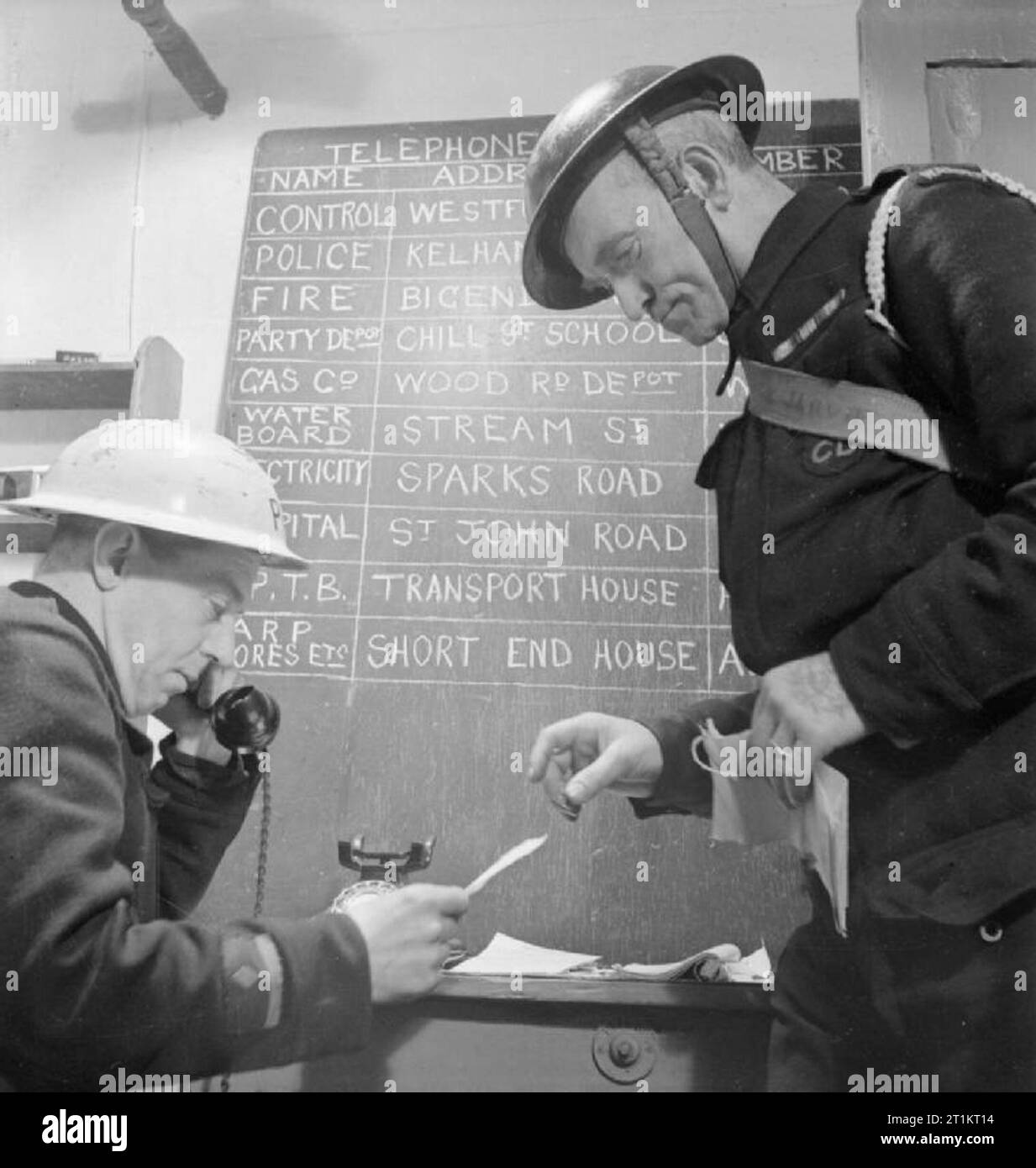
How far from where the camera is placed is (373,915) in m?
1.29

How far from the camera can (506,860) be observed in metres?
1.51

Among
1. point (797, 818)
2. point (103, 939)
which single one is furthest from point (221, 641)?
point (797, 818)

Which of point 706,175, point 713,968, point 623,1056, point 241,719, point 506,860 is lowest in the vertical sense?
point 623,1056

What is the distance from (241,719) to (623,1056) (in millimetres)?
640

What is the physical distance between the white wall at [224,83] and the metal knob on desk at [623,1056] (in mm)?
1105

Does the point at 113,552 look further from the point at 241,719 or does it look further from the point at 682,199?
the point at 682,199

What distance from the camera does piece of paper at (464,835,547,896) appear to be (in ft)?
4.96

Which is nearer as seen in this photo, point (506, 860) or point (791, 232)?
point (791, 232)

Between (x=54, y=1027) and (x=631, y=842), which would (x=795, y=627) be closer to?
(x=631, y=842)

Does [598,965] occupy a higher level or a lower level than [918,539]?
lower

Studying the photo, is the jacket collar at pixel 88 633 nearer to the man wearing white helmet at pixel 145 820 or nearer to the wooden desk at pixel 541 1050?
the man wearing white helmet at pixel 145 820

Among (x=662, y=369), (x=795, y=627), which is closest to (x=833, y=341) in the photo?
(x=795, y=627)

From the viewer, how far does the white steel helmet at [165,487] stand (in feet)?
4.34

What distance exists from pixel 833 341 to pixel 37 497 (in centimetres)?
97
